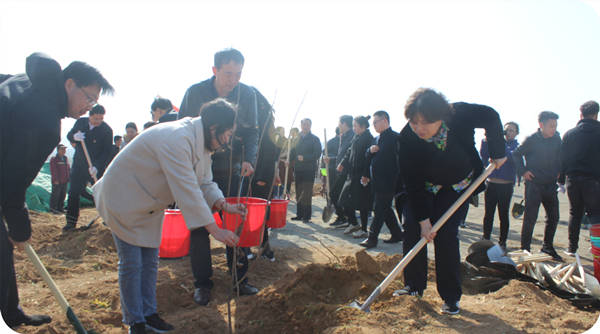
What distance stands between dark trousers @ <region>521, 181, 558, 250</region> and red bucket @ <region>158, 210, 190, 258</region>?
4336 millimetres

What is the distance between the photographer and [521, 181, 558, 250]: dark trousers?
467 centimetres

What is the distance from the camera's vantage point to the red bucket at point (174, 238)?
349 centimetres

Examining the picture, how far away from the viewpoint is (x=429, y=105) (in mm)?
2336

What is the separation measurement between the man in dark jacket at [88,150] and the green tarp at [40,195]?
9.09 ft

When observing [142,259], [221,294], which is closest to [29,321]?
[142,259]

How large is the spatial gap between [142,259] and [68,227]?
376 centimetres

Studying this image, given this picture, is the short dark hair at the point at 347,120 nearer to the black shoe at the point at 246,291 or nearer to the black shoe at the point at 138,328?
the black shoe at the point at 246,291

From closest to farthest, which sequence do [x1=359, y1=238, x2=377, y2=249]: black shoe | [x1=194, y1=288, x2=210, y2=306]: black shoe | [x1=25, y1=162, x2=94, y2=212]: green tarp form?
[x1=194, y1=288, x2=210, y2=306]: black shoe
[x1=359, y1=238, x2=377, y2=249]: black shoe
[x1=25, y1=162, x2=94, y2=212]: green tarp

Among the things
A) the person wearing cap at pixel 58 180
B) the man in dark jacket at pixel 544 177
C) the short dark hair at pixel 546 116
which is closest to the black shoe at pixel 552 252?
the man in dark jacket at pixel 544 177

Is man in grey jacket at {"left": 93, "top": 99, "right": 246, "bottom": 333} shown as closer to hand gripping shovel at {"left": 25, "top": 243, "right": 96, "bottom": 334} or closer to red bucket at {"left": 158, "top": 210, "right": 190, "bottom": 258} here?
hand gripping shovel at {"left": 25, "top": 243, "right": 96, "bottom": 334}

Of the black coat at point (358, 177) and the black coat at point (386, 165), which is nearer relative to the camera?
the black coat at point (386, 165)

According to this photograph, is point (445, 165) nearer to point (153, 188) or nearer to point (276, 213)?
point (153, 188)

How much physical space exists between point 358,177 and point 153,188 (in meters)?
3.83

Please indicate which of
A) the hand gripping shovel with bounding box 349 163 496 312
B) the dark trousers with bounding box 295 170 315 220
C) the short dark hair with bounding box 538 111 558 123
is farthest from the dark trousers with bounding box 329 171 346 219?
the hand gripping shovel with bounding box 349 163 496 312
